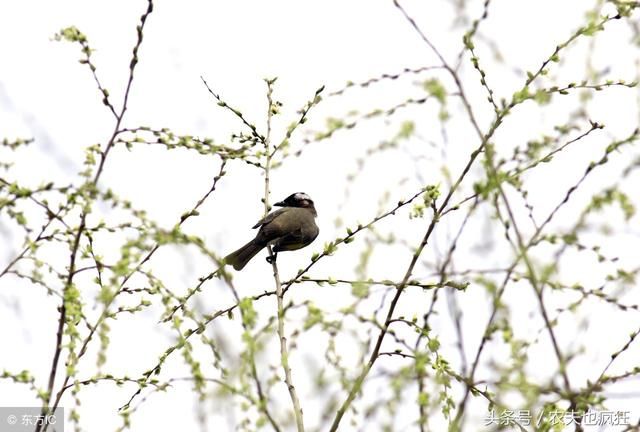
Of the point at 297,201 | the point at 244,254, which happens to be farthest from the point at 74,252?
the point at 297,201

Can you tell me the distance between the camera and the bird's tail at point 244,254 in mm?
7711

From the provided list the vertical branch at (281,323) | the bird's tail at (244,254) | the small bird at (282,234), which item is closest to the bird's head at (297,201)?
the small bird at (282,234)

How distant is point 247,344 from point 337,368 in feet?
2.95

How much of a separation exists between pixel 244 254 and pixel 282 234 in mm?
379

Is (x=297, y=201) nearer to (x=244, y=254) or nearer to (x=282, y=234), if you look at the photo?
(x=282, y=234)

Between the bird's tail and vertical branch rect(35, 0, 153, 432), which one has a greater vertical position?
the bird's tail

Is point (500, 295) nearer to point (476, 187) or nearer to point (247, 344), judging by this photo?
point (476, 187)

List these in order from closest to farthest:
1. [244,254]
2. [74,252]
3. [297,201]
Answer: [74,252] < [244,254] < [297,201]

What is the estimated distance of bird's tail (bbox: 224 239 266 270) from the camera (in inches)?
304

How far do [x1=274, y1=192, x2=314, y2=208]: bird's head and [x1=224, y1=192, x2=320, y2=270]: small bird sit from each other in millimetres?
448

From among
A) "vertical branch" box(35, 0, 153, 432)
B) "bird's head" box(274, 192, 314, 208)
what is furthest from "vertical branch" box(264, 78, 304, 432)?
"bird's head" box(274, 192, 314, 208)

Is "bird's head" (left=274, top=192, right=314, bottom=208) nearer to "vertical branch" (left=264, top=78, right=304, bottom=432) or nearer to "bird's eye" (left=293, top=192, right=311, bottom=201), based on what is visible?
"bird's eye" (left=293, top=192, right=311, bottom=201)

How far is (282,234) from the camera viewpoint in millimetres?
7859

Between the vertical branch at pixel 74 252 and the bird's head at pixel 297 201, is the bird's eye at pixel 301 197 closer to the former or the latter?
the bird's head at pixel 297 201
